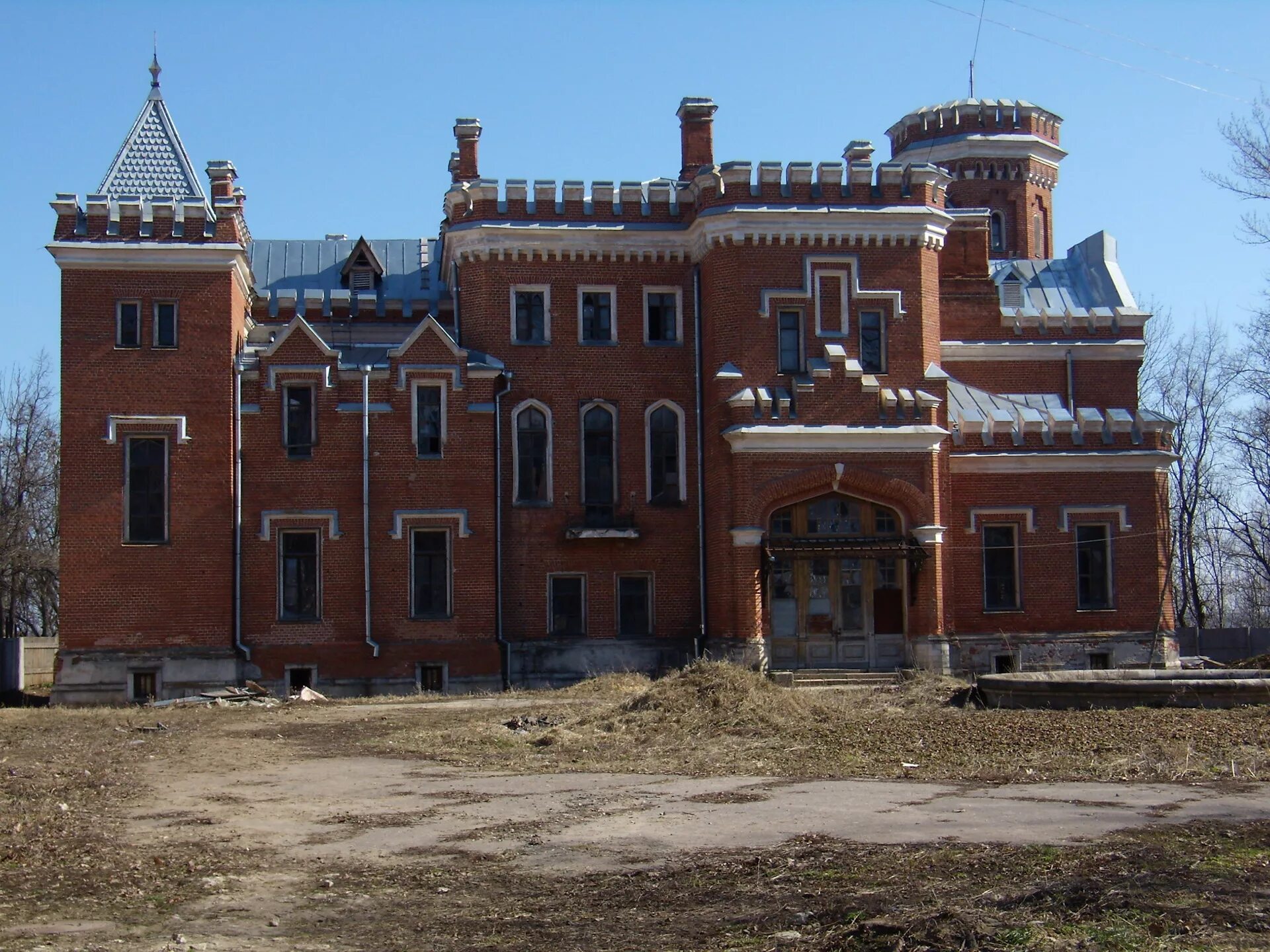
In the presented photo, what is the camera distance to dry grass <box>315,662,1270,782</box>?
15.7m

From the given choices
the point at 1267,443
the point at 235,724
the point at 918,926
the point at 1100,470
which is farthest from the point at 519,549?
the point at 1267,443

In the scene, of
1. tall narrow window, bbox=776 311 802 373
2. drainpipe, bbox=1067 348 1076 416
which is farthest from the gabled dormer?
drainpipe, bbox=1067 348 1076 416

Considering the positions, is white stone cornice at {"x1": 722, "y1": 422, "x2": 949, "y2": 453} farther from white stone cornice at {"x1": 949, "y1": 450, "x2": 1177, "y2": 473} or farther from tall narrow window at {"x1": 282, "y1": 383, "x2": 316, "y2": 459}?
tall narrow window at {"x1": 282, "y1": 383, "x2": 316, "y2": 459}

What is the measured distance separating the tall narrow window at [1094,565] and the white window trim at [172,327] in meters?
19.0

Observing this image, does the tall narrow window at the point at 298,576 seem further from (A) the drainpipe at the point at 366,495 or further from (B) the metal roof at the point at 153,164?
(B) the metal roof at the point at 153,164

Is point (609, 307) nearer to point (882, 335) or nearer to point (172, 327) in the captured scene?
point (882, 335)

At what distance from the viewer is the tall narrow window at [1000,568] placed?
31.3m

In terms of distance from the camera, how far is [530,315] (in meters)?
31.5

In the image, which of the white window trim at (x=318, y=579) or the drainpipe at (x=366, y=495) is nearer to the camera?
the white window trim at (x=318, y=579)

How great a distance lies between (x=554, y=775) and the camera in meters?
16.1

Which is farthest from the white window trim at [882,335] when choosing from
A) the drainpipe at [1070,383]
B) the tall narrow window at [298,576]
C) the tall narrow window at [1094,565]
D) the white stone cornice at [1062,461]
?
the tall narrow window at [298,576]

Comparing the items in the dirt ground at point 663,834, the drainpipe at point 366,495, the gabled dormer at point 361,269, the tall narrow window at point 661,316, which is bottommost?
the dirt ground at point 663,834

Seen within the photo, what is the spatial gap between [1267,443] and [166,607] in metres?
36.2

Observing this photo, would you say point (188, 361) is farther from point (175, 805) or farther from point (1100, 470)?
point (1100, 470)
